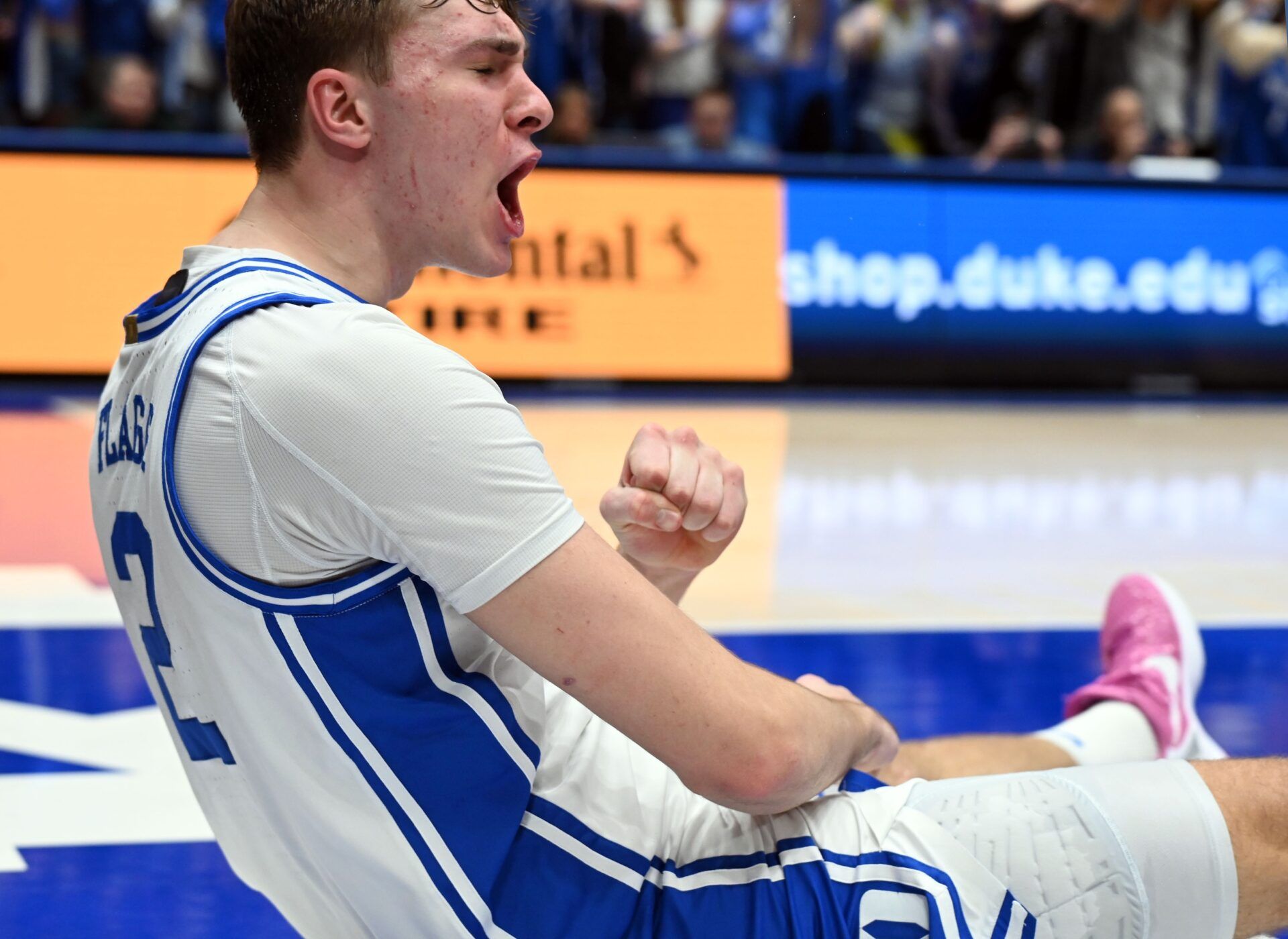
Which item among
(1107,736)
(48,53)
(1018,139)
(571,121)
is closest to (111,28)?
(48,53)

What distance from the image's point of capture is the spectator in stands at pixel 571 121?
32.8 feet

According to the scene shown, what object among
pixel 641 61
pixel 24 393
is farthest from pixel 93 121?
pixel 641 61

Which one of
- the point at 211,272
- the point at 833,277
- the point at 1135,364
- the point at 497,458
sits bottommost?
the point at 1135,364

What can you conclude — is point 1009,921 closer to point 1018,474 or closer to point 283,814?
point 283,814

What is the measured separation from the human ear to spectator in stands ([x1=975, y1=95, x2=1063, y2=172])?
9235 mm

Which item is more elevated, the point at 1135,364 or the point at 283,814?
the point at 283,814

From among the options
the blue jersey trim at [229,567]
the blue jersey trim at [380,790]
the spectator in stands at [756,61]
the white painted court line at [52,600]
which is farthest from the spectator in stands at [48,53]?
the blue jersey trim at [380,790]

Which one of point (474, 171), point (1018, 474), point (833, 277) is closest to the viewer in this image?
point (474, 171)

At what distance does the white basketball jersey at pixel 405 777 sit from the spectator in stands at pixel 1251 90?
11.0 metres

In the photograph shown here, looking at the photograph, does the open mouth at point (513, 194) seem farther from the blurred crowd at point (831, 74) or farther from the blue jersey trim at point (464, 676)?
the blurred crowd at point (831, 74)

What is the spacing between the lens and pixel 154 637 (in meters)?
1.61

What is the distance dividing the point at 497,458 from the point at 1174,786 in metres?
0.81

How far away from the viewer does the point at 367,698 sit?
1.44m

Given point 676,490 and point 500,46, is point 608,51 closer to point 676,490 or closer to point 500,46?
point 500,46
